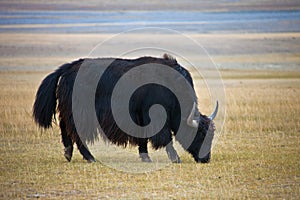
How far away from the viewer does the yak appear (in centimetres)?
1235

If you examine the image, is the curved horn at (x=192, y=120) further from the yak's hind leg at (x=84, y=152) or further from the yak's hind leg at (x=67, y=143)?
the yak's hind leg at (x=67, y=143)

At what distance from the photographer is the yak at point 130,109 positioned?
12.4 meters

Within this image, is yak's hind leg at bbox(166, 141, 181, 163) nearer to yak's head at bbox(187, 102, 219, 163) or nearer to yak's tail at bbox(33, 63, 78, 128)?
yak's head at bbox(187, 102, 219, 163)

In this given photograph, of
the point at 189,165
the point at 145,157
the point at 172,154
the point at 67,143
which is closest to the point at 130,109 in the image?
the point at 145,157

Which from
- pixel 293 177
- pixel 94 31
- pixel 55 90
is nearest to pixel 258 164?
pixel 293 177

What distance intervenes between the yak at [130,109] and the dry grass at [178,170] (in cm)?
41

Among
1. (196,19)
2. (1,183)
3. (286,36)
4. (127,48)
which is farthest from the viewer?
(196,19)

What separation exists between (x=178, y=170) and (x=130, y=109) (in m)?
1.45

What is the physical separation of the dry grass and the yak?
407mm

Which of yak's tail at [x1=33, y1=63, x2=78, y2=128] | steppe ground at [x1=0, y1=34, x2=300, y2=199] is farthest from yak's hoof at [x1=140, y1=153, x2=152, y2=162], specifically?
yak's tail at [x1=33, y1=63, x2=78, y2=128]

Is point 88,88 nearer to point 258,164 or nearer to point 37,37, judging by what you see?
point 258,164

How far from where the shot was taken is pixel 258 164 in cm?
1215

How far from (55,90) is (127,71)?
1272mm

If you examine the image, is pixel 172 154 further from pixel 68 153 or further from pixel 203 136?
pixel 68 153
